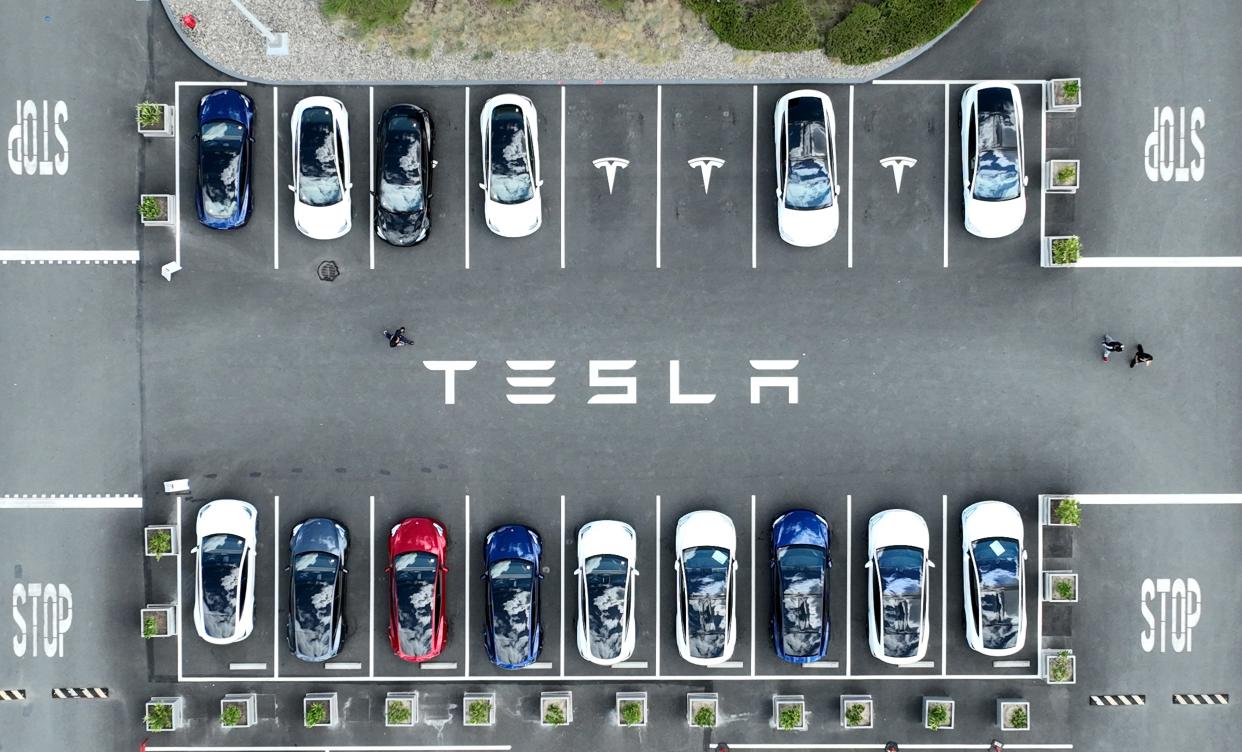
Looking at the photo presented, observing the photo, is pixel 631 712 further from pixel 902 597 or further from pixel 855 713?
pixel 902 597

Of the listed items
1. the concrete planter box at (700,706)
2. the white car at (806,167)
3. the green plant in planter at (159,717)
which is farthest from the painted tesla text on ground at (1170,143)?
the green plant in planter at (159,717)

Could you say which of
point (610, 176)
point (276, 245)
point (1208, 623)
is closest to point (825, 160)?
point (610, 176)

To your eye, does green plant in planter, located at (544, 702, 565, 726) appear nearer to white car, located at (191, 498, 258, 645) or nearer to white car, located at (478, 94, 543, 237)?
white car, located at (191, 498, 258, 645)

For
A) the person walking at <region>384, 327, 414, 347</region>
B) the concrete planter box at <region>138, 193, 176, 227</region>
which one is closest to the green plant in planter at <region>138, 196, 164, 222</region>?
the concrete planter box at <region>138, 193, 176, 227</region>

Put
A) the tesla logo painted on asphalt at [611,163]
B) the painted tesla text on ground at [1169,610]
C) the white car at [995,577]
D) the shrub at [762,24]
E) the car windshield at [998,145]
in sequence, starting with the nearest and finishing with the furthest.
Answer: the car windshield at [998,145] → the white car at [995,577] → the shrub at [762,24] → the tesla logo painted on asphalt at [611,163] → the painted tesla text on ground at [1169,610]

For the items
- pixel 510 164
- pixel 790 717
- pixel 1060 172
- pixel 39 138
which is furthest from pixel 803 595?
pixel 39 138

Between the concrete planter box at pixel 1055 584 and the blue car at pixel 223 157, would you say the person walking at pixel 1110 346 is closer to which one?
the concrete planter box at pixel 1055 584
